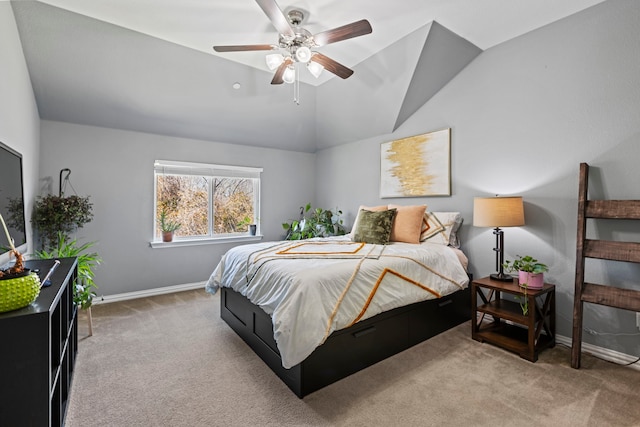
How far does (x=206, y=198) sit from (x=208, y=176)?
34cm

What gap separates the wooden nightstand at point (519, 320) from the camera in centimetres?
228

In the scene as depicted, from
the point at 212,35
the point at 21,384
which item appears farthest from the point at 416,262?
the point at 212,35

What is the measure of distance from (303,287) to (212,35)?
8.16 ft

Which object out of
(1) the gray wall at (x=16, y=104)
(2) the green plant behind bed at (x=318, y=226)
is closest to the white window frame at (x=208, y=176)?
(2) the green plant behind bed at (x=318, y=226)

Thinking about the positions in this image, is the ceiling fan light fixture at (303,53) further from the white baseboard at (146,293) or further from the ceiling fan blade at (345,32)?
the white baseboard at (146,293)

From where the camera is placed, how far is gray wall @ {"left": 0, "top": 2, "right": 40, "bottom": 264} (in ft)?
6.33

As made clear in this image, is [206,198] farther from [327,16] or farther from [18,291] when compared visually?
[18,291]

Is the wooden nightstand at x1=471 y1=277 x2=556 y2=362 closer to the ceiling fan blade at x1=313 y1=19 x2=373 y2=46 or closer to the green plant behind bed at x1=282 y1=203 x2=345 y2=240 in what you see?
the ceiling fan blade at x1=313 y1=19 x2=373 y2=46

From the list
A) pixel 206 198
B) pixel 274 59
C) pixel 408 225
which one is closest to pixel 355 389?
pixel 408 225

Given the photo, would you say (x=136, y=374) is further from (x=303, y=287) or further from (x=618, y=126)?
(x=618, y=126)

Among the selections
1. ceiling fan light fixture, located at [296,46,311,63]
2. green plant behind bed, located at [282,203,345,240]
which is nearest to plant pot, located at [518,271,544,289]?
ceiling fan light fixture, located at [296,46,311,63]

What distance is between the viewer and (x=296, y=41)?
7.44 ft

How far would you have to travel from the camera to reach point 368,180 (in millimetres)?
4445

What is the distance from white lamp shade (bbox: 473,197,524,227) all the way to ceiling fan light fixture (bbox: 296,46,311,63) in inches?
76.6
